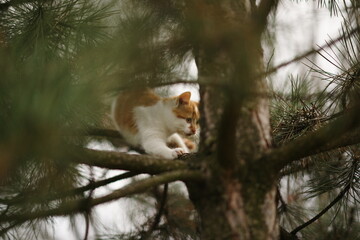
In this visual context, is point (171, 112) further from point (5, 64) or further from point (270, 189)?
point (5, 64)

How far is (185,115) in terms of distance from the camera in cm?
235

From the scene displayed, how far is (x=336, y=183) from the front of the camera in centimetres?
176

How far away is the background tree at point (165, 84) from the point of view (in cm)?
80

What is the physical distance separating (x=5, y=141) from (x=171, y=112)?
154cm

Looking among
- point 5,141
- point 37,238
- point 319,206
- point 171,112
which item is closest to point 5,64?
point 5,141

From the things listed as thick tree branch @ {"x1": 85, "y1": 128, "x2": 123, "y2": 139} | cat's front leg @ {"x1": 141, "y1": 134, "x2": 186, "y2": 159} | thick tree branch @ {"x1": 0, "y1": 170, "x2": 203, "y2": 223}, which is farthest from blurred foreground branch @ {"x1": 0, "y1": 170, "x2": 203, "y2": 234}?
cat's front leg @ {"x1": 141, "y1": 134, "x2": 186, "y2": 159}

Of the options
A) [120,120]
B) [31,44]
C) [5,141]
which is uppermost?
[120,120]

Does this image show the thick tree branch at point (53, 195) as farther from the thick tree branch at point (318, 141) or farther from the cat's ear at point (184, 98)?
the cat's ear at point (184, 98)

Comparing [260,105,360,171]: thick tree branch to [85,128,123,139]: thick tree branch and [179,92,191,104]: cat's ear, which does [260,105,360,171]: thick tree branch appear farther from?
[179,92,191,104]: cat's ear

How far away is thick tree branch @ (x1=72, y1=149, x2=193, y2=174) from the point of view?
114cm

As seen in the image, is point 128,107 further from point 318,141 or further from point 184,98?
point 318,141

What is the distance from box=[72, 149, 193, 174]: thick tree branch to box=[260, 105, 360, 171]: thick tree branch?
0.76ft

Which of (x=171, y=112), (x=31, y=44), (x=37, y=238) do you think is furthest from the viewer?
(x=171, y=112)

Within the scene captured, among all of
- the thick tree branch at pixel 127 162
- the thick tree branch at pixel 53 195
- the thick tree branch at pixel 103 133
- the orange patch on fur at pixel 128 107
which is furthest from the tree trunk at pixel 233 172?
the orange patch on fur at pixel 128 107
